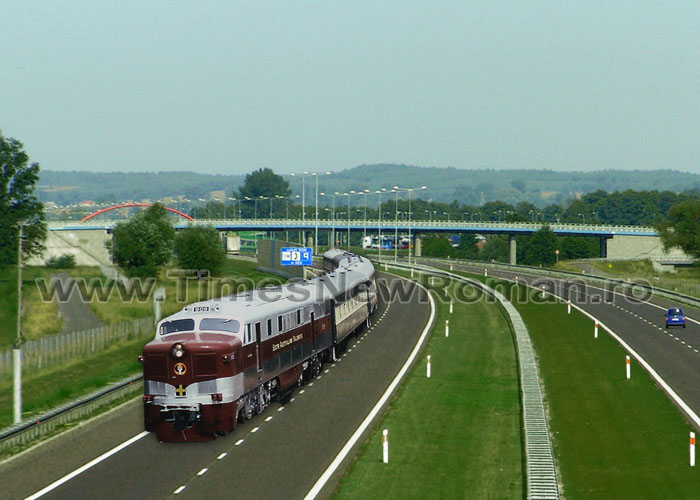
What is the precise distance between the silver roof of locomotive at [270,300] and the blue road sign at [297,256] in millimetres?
25259

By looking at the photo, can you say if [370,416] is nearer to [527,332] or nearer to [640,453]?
[640,453]

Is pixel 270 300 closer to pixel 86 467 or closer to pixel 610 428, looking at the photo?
pixel 86 467

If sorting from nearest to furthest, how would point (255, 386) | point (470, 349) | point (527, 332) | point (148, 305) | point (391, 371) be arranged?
point (255, 386)
point (391, 371)
point (470, 349)
point (527, 332)
point (148, 305)

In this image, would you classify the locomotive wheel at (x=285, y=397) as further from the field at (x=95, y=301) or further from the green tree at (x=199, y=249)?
the green tree at (x=199, y=249)

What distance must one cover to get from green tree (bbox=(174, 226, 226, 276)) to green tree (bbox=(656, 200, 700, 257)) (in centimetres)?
7267

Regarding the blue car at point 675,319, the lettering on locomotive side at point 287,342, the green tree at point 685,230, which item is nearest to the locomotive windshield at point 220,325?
the lettering on locomotive side at point 287,342

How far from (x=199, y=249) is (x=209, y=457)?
76020mm

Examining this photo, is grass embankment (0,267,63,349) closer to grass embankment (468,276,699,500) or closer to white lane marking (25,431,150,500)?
white lane marking (25,431,150,500)

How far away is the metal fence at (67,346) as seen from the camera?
43.7 meters

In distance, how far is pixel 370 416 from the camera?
35.0 meters

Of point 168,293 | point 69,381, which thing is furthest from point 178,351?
point 168,293

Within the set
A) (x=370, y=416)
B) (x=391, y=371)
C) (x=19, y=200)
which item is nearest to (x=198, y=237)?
(x=19, y=200)

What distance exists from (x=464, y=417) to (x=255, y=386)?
26.6 ft

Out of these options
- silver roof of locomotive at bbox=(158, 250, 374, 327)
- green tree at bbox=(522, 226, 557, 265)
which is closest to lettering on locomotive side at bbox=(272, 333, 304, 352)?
silver roof of locomotive at bbox=(158, 250, 374, 327)
